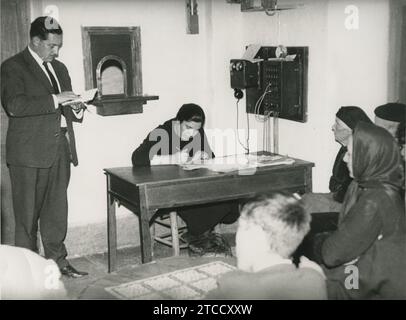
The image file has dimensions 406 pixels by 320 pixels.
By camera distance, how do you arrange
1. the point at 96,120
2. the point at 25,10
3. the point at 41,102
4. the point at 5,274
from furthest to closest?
the point at 96,120, the point at 25,10, the point at 41,102, the point at 5,274

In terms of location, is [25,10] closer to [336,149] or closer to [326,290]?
[336,149]

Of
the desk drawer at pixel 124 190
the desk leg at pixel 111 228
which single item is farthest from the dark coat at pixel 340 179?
the desk leg at pixel 111 228

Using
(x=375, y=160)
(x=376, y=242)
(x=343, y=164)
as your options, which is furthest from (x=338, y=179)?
(x=376, y=242)

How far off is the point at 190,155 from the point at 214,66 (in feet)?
3.67

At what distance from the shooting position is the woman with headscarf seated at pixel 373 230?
8.79 ft

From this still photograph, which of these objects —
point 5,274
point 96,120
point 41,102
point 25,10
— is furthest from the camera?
point 96,120

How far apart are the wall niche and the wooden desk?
2.97ft

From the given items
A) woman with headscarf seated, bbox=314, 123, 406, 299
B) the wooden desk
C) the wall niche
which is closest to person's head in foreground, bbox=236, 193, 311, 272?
woman with headscarf seated, bbox=314, 123, 406, 299

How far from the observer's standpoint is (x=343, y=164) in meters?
4.47

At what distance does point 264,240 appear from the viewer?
2139 mm

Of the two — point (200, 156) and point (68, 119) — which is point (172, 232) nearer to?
point (200, 156)

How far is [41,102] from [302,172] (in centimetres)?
214
